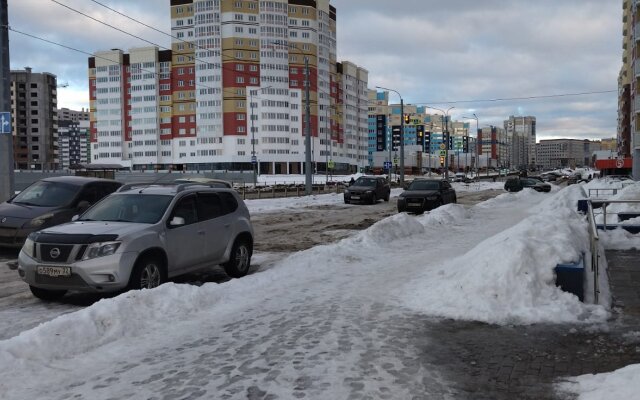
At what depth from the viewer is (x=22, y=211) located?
12.1 meters

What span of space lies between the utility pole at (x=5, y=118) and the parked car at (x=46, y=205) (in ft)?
9.63

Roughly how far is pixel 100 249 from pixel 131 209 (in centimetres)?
141

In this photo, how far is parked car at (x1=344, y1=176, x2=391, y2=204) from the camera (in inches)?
1216

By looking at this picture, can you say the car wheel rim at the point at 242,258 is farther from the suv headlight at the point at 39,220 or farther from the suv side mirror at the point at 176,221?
the suv headlight at the point at 39,220

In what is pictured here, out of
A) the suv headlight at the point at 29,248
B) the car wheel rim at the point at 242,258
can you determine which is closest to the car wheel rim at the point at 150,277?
the suv headlight at the point at 29,248

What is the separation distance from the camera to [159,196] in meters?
8.68

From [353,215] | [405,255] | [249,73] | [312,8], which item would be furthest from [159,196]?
[312,8]

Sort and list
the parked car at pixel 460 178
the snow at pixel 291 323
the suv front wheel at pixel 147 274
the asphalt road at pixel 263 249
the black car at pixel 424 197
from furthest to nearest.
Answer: the parked car at pixel 460 178 < the black car at pixel 424 197 < the suv front wheel at pixel 147 274 < the asphalt road at pixel 263 249 < the snow at pixel 291 323

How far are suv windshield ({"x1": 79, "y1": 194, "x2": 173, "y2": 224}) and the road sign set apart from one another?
8633 millimetres

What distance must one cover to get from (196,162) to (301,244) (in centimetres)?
10537

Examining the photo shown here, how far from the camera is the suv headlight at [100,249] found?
715 cm

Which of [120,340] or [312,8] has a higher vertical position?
[312,8]

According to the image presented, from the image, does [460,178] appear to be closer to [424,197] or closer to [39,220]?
[424,197]

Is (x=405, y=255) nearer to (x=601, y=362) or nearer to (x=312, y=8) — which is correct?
(x=601, y=362)
